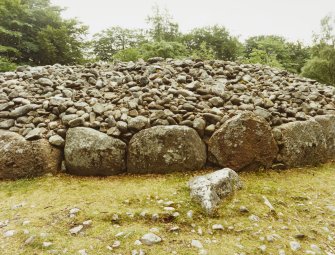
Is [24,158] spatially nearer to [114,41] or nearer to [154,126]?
[154,126]

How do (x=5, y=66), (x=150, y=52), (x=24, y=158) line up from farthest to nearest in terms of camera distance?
(x=150, y=52) < (x=5, y=66) < (x=24, y=158)

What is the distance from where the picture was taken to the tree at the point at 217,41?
30.8m

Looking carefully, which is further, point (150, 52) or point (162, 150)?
point (150, 52)

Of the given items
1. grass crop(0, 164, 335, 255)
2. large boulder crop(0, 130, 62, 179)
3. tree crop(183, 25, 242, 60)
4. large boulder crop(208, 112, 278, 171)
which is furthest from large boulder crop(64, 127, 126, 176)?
tree crop(183, 25, 242, 60)

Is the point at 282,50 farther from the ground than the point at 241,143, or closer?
farther from the ground

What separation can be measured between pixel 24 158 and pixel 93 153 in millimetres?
1675

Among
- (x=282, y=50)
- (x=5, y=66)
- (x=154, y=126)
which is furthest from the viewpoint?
(x=282, y=50)

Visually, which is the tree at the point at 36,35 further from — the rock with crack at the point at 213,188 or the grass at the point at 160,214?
the rock with crack at the point at 213,188

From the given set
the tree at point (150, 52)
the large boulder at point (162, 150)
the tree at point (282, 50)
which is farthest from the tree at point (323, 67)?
the large boulder at point (162, 150)

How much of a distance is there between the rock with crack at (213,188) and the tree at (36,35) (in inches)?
661

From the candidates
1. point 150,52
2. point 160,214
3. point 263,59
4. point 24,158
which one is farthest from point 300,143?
point 263,59

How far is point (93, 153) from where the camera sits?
262 inches

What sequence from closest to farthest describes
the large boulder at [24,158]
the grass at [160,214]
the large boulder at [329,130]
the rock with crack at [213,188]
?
the grass at [160,214] → the rock with crack at [213,188] → the large boulder at [24,158] → the large boulder at [329,130]

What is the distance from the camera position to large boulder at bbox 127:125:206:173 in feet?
22.2
